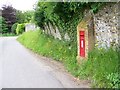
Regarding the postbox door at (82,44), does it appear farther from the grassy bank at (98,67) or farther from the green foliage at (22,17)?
the green foliage at (22,17)

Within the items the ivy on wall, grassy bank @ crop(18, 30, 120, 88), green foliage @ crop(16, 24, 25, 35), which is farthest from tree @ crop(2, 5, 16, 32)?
grassy bank @ crop(18, 30, 120, 88)

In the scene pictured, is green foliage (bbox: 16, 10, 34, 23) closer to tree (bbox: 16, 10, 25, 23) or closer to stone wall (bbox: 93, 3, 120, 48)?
tree (bbox: 16, 10, 25, 23)

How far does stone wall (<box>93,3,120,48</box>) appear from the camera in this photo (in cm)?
849

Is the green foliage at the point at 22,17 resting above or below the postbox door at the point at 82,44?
above

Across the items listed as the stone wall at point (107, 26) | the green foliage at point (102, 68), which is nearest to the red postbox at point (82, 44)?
the stone wall at point (107, 26)

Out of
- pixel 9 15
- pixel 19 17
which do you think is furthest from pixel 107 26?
pixel 19 17

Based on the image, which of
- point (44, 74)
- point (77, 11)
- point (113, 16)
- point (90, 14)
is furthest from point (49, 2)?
point (113, 16)

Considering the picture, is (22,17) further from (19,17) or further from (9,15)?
(9,15)

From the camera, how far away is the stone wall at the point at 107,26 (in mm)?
8492

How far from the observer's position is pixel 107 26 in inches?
356

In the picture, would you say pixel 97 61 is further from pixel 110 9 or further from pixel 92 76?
pixel 110 9

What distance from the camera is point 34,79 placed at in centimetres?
931

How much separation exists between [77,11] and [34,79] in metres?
3.69

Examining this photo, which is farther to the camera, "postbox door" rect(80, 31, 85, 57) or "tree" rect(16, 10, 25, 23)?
"tree" rect(16, 10, 25, 23)
